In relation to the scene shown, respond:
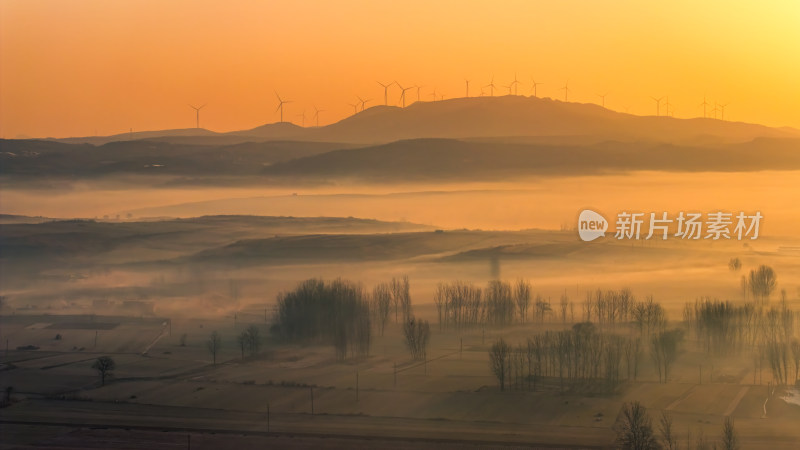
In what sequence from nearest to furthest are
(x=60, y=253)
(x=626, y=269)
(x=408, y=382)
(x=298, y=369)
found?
(x=408, y=382), (x=298, y=369), (x=626, y=269), (x=60, y=253)

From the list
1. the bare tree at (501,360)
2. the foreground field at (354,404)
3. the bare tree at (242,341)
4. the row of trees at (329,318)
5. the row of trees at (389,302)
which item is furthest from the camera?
the row of trees at (389,302)

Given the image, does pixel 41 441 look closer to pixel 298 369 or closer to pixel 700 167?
pixel 298 369

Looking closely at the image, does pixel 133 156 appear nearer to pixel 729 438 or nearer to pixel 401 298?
pixel 401 298

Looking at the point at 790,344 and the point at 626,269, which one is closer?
the point at 790,344

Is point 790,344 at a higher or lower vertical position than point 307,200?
lower

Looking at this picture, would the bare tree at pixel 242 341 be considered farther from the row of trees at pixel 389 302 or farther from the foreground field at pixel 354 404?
the row of trees at pixel 389 302

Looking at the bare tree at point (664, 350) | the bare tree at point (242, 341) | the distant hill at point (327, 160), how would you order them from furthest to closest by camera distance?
the distant hill at point (327, 160)
the bare tree at point (242, 341)
the bare tree at point (664, 350)

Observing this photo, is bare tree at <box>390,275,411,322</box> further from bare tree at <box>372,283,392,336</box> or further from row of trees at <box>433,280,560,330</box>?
row of trees at <box>433,280,560,330</box>

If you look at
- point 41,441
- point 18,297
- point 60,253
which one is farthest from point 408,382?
point 60,253

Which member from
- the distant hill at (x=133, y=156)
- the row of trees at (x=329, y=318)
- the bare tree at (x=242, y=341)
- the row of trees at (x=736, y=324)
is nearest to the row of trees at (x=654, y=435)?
the row of trees at (x=736, y=324)
